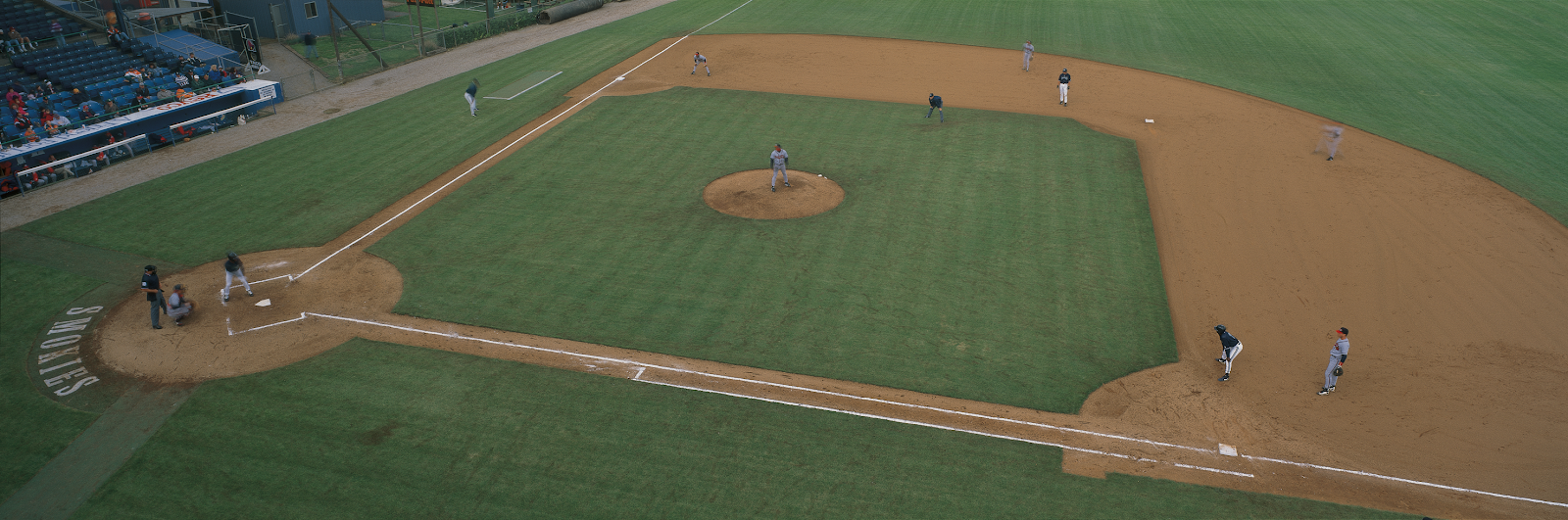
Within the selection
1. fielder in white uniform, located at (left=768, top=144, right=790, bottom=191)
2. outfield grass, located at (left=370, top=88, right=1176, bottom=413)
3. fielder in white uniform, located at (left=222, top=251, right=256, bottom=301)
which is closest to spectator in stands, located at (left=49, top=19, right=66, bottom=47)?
outfield grass, located at (left=370, top=88, right=1176, bottom=413)

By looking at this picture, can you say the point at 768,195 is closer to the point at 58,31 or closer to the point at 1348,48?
the point at 58,31

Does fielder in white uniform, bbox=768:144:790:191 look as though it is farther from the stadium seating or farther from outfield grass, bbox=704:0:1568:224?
the stadium seating

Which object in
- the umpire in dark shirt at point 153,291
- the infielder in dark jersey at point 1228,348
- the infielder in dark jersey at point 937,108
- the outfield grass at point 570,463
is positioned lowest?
the outfield grass at point 570,463

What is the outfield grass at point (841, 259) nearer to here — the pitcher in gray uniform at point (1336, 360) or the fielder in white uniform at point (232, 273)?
the pitcher in gray uniform at point (1336, 360)

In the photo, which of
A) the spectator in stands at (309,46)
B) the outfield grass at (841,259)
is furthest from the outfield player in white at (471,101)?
the spectator in stands at (309,46)

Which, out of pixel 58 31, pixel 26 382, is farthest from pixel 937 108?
pixel 58 31

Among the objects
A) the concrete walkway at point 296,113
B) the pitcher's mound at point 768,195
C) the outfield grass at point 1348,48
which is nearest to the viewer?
the pitcher's mound at point 768,195
